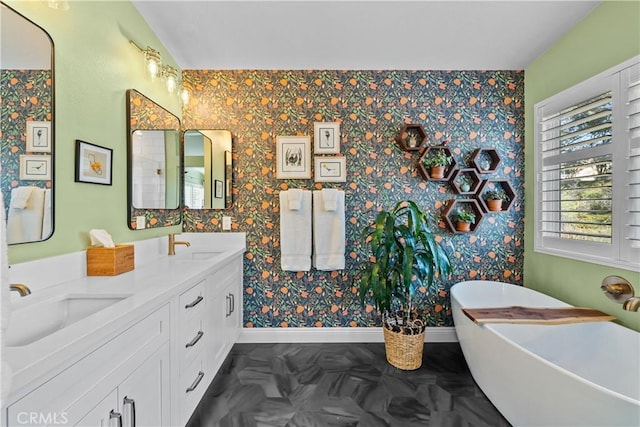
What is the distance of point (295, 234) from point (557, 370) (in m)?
1.86

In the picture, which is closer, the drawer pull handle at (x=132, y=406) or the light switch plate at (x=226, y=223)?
the drawer pull handle at (x=132, y=406)

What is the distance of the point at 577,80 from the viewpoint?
6.79ft

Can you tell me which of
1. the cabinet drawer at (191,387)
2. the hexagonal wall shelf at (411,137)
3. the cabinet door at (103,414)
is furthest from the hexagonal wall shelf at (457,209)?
the cabinet door at (103,414)

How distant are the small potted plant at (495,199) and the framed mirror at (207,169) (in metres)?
2.37

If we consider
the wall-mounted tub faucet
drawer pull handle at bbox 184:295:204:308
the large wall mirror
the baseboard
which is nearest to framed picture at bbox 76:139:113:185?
the large wall mirror

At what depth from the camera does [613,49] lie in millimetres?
1792

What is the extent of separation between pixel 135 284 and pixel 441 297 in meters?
2.46

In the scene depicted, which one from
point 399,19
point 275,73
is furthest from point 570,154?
point 275,73

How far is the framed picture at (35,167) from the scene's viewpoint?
45.2 inches

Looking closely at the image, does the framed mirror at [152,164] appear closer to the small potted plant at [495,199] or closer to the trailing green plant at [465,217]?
the trailing green plant at [465,217]

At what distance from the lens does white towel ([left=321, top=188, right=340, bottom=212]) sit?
2457 mm

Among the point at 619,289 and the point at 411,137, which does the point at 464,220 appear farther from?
the point at 619,289

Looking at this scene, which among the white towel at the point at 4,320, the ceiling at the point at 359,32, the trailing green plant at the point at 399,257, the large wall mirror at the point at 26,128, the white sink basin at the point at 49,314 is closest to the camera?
the white towel at the point at 4,320

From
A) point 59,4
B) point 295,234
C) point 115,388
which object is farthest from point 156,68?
point 115,388
